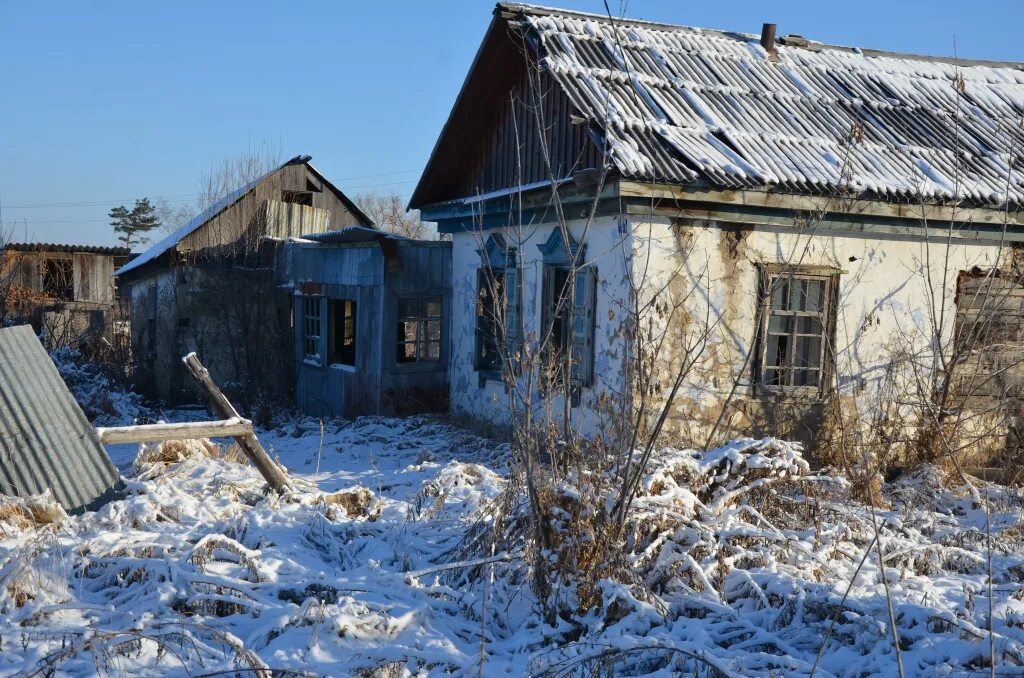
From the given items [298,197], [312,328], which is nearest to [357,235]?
[312,328]

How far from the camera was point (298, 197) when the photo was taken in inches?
811

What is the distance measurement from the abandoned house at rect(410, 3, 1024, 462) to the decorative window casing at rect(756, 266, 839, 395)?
20mm

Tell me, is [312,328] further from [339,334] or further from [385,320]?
[385,320]

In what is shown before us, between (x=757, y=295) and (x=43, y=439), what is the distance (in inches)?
240

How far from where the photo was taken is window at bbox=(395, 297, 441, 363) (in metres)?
11.4

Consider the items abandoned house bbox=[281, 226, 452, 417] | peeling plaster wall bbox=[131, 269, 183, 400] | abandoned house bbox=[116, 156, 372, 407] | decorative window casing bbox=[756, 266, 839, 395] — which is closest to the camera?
decorative window casing bbox=[756, 266, 839, 395]

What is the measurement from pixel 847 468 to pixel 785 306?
198cm

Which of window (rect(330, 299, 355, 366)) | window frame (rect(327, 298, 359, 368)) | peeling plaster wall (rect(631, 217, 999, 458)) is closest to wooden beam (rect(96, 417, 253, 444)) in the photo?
peeling plaster wall (rect(631, 217, 999, 458))

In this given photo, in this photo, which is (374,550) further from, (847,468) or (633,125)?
(633,125)

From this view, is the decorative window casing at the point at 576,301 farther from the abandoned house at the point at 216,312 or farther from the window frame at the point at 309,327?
the abandoned house at the point at 216,312

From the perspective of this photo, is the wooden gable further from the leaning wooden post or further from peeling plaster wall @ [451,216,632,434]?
the leaning wooden post

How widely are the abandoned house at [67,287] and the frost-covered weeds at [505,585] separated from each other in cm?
1567

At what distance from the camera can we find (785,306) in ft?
27.2

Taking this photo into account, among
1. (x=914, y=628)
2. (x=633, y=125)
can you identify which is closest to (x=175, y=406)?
(x=633, y=125)
